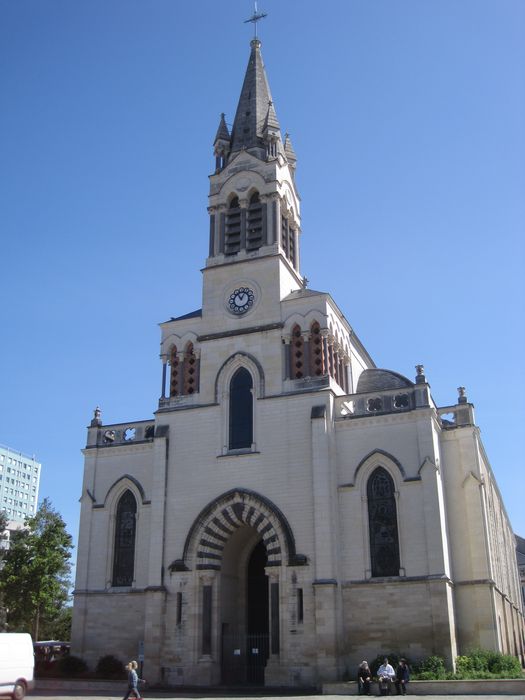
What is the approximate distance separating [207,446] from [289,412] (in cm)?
408

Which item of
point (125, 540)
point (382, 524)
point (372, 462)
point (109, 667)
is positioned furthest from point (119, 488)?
point (382, 524)

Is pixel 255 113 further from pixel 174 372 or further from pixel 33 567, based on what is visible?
pixel 33 567

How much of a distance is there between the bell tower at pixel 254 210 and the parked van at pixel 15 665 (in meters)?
19.2

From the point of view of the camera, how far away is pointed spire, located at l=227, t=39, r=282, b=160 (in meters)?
39.2

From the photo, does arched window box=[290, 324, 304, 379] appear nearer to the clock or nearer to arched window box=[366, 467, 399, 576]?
the clock

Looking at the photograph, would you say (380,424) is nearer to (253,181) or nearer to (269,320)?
(269,320)

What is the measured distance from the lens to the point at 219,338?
34781 mm

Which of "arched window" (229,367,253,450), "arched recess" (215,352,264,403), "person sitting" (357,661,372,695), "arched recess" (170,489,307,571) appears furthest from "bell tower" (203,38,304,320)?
"person sitting" (357,661,372,695)

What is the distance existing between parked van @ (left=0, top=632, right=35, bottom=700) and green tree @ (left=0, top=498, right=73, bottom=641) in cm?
2171

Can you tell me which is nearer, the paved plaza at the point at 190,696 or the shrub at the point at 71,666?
the paved plaza at the point at 190,696

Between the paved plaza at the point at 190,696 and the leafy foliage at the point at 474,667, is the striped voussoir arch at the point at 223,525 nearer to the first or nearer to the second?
the paved plaza at the point at 190,696

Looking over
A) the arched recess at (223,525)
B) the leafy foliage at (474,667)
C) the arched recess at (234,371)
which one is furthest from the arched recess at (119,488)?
the leafy foliage at (474,667)

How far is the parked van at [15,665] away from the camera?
18703 millimetres

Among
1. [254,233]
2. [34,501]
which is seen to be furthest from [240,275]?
[34,501]
